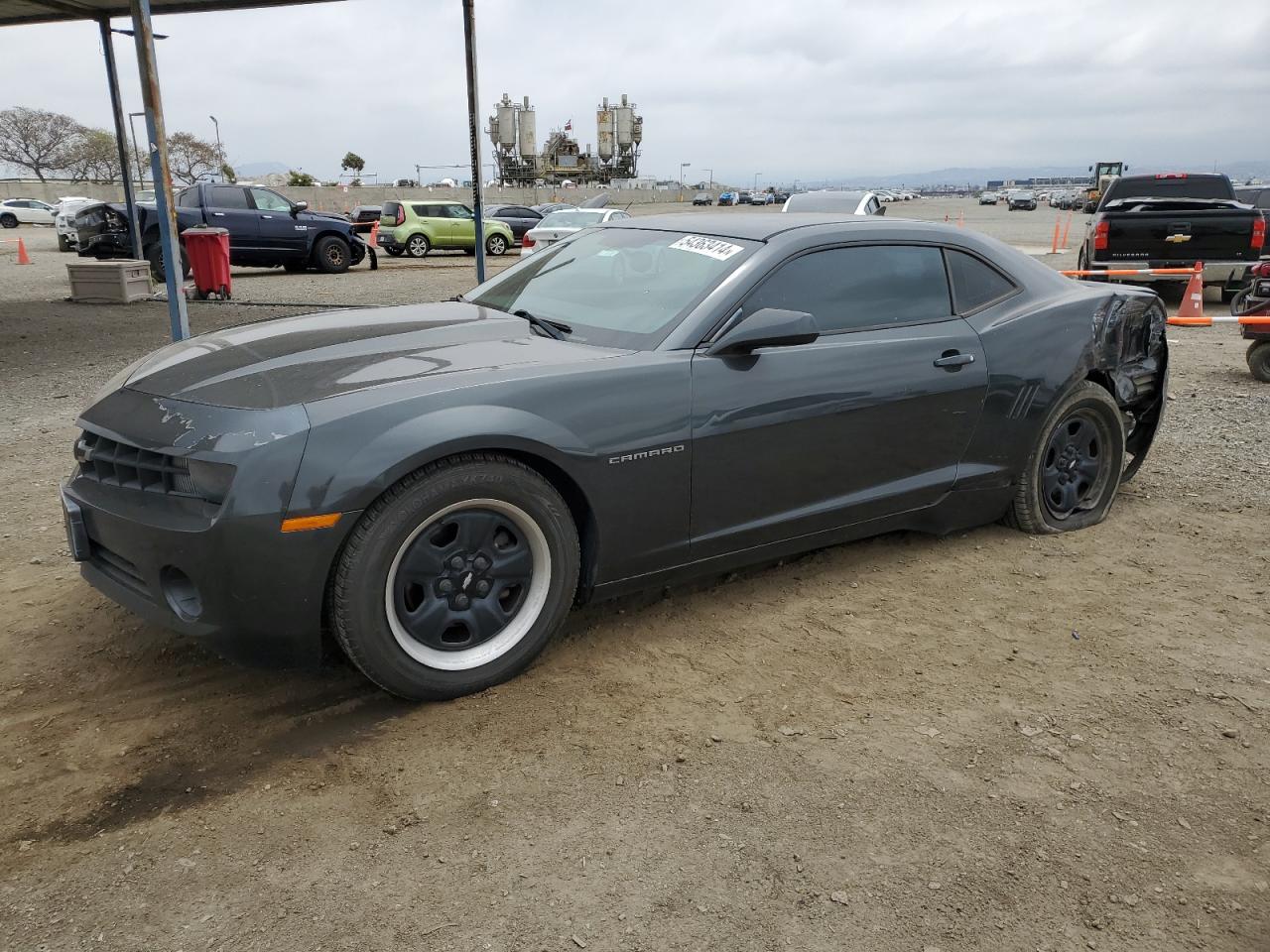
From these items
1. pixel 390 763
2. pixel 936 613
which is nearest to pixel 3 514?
pixel 390 763

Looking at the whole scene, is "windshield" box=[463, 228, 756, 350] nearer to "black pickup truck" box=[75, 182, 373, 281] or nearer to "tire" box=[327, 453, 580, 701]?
"tire" box=[327, 453, 580, 701]

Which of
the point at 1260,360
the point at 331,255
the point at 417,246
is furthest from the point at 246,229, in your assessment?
the point at 1260,360

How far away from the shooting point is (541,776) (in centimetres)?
260

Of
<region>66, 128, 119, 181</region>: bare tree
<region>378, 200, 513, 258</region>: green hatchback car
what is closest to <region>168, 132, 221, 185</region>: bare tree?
<region>66, 128, 119, 181</region>: bare tree

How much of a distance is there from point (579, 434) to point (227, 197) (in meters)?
17.5

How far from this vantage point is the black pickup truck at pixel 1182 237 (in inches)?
459

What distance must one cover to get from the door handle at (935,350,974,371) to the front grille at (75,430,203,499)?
2763 mm

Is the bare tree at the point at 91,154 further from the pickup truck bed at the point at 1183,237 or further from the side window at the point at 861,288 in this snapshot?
the side window at the point at 861,288

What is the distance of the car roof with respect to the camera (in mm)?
3719

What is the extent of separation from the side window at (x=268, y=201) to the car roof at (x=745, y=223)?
1620cm


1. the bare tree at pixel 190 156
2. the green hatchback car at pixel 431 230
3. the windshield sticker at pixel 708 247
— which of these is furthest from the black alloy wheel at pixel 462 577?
the bare tree at pixel 190 156

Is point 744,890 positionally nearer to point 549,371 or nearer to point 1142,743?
point 1142,743

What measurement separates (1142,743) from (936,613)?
0.96 m

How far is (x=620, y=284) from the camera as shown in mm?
3727
